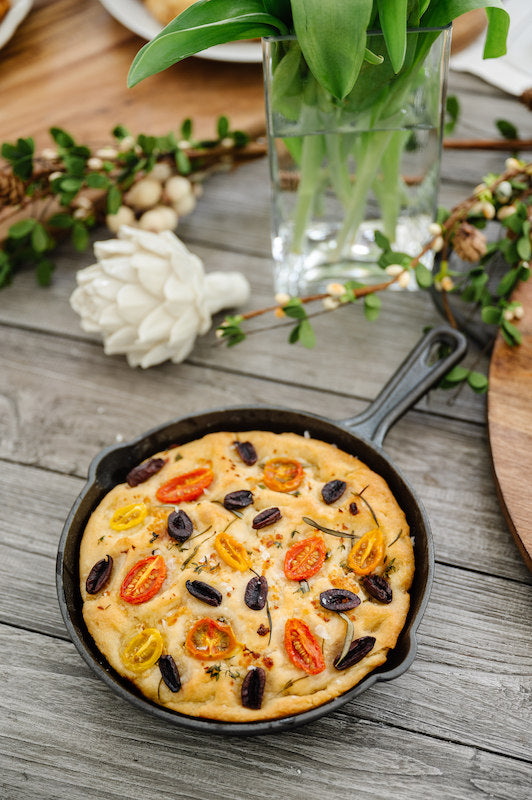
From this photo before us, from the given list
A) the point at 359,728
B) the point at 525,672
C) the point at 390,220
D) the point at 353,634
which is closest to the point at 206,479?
the point at 353,634

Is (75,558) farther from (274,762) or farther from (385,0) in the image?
(385,0)

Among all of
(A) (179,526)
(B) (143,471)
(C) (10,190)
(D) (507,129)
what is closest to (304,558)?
(A) (179,526)

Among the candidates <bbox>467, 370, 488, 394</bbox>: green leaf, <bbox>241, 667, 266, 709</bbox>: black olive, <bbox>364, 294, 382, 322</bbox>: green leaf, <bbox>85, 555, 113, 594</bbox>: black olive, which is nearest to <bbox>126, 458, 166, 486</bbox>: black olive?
<bbox>85, 555, 113, 594</bbox>: black olive

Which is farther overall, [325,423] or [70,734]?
[325,423]

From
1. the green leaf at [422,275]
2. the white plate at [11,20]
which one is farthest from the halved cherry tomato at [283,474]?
the white plate at [11,20]

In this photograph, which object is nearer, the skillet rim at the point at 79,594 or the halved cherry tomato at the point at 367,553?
the skillet rim at the point at 79,594

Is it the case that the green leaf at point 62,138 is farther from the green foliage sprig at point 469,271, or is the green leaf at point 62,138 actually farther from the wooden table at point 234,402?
the green foliage sprig at point 469,271
